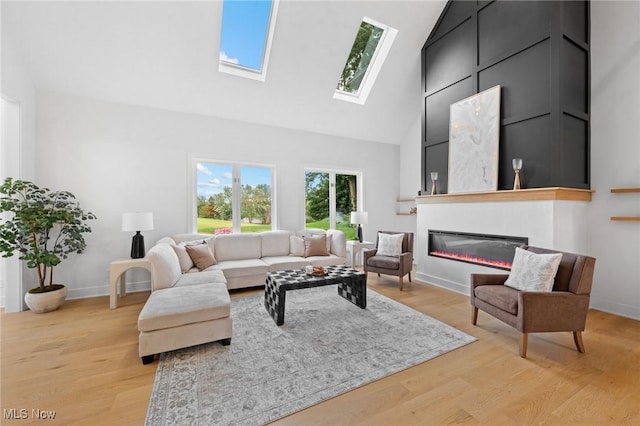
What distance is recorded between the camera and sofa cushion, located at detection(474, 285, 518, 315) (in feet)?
7.55

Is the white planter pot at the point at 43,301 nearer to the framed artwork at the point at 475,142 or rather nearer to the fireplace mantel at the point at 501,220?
the fireplace mantel at the point at 501,220

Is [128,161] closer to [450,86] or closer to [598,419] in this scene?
[450,86]

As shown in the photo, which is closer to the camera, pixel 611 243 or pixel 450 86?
pixel 611 243

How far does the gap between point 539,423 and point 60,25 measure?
5743mm

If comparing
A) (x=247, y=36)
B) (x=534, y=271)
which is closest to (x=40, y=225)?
(x=247, y=36)

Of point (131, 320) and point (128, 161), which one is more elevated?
point (128, 161)

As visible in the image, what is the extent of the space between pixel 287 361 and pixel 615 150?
4.37m

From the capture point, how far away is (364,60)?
4.84 meters

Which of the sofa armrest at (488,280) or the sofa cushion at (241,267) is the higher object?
the sofa armrest at (488,280)

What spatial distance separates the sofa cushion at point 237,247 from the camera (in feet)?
13.8

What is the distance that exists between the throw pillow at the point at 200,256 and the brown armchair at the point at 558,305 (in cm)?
351

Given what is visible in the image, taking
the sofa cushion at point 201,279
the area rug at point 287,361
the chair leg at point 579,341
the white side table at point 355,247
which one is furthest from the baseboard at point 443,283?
the sofa cushion at point 201,279

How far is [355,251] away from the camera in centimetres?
509

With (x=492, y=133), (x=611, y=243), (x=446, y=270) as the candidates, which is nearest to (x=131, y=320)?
(x=446, y=270)
